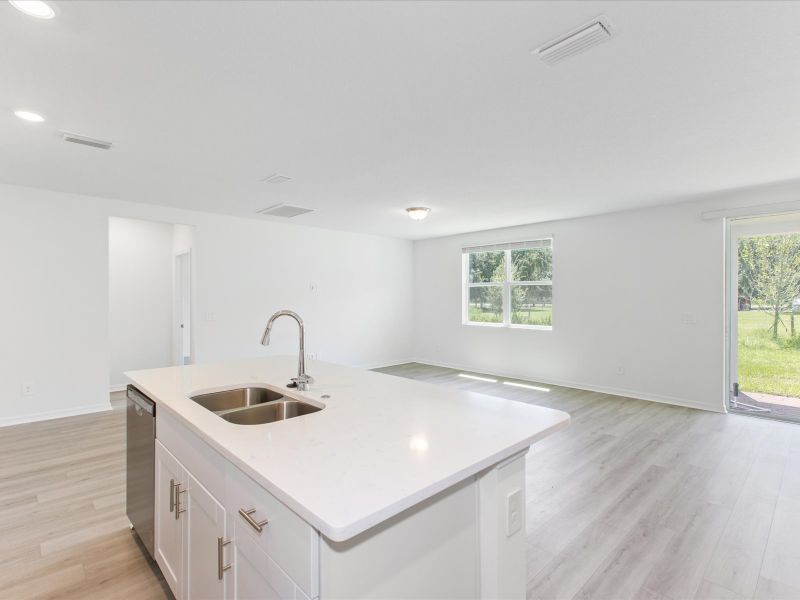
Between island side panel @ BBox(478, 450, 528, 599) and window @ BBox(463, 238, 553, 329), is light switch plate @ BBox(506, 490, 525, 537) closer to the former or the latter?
island side panel @ BBox(478, 450, 528, 599)

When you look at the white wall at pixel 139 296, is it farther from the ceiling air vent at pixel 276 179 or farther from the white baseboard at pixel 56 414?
the ceiling air vent at pixel 276 179

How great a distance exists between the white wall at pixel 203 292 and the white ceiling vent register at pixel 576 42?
6.79ft

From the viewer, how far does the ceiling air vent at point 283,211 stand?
492cm

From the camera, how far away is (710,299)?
454cm

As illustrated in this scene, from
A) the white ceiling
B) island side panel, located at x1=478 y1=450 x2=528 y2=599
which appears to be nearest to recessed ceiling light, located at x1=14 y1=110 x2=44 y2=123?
the white ceiling

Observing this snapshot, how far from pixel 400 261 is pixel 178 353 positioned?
4058 mm

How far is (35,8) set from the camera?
152 centimetres

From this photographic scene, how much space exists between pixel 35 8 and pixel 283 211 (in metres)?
3.62

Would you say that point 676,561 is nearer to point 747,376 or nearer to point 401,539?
point 401,539

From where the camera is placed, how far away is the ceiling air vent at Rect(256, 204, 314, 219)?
16.1 ft

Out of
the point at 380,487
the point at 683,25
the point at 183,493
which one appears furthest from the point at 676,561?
the point at 683,25

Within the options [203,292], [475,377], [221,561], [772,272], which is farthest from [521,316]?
[221,561]

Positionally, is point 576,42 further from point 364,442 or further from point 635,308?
point 635,308

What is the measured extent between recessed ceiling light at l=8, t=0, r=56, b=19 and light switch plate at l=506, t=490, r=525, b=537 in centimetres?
242
